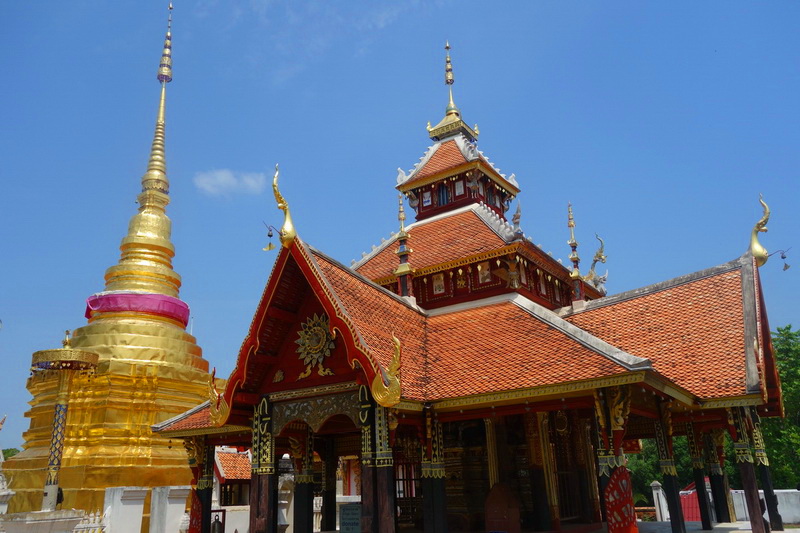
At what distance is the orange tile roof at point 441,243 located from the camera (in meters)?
18.0

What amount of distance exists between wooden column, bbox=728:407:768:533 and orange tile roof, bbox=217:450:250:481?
20132 mm

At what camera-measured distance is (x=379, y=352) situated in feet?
38.4

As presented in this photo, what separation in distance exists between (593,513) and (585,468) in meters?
1.12

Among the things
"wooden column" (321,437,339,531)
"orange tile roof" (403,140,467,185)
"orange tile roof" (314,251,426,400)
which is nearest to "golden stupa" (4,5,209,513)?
"wooden column" (321,437,339,531)

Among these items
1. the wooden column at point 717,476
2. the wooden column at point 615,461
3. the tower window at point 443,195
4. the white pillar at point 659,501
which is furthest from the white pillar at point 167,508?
the white pillar at point 659,501

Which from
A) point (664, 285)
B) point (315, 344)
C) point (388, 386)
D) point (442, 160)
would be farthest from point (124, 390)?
point (664, 285)

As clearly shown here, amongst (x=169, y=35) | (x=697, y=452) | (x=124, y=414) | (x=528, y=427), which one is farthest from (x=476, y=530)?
(x=169, y=35)

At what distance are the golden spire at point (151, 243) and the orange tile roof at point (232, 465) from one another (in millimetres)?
8034

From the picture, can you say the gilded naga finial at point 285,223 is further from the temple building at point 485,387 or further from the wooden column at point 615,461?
the wooden column at point 615,461

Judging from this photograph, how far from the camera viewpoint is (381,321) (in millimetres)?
13492

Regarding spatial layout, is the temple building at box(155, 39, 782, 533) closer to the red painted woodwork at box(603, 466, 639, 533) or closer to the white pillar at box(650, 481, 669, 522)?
the red painted woodwork at box(603, 466, 639, 533)

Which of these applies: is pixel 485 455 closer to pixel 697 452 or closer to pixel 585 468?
pixel 585 468

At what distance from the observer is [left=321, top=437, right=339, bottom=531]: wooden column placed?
57.3ft

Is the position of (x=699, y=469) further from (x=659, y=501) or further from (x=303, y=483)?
(x=659, y=501)
